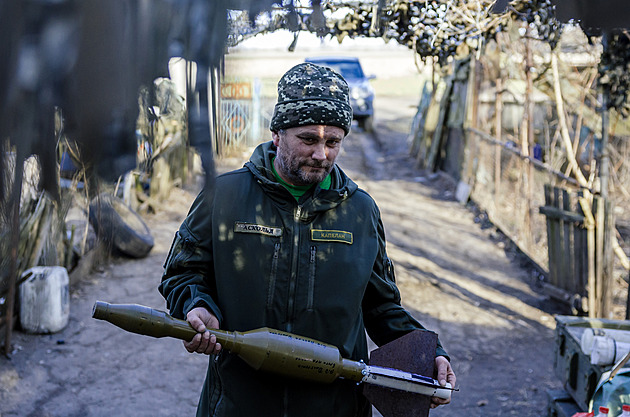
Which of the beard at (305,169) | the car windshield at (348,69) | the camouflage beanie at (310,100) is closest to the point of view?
the camouflage beanie at (310,100)

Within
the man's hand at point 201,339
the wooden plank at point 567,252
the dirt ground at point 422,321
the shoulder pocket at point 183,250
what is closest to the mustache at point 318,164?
the shoulder pocket at point 183,250

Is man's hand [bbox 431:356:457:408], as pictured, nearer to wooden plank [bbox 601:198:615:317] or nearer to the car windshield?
wooden plank [bbox 601:198:615:317]

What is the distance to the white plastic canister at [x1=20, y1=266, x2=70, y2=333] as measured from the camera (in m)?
5.61

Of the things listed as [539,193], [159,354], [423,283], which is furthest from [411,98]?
[159,354]

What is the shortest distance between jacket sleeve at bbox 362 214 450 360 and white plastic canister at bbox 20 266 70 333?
4.16 metres

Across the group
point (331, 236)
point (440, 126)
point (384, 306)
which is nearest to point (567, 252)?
point (384, 306)

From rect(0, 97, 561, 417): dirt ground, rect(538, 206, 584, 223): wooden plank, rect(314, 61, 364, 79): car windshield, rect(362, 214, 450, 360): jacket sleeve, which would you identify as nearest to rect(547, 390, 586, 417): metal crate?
rect(0, 97, 561, 417): dirt ground

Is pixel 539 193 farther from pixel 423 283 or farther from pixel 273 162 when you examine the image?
pixel 273 162

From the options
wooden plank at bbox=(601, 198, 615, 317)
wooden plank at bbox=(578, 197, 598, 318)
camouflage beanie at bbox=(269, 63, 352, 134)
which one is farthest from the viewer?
wooden plank at bbox=(578, 197, 598, 318)

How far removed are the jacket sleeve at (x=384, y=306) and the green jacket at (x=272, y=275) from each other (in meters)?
0.13

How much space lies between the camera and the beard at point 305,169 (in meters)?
2.05

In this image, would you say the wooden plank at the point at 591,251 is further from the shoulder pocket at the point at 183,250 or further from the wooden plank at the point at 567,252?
the shoulder pocket at the point at 183,250

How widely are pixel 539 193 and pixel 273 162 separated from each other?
1050 cm

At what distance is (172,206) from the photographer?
10305mm
